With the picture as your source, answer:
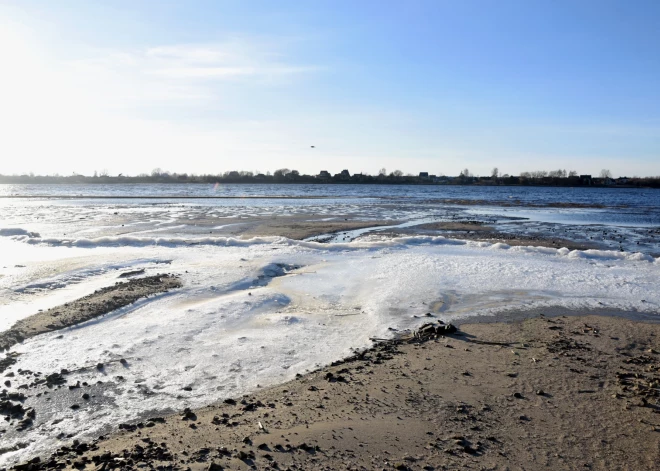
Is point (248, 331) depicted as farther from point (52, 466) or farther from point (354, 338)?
point (52, 466)

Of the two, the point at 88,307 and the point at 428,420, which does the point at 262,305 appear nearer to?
the point at 88,307

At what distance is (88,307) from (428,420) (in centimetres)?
688

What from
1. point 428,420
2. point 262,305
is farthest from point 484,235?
point 428,420

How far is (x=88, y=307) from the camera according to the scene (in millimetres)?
8922

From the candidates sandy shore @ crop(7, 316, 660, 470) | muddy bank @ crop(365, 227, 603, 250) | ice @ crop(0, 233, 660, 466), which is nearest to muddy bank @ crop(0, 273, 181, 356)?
ice @ crop(0, 233, 660, 466)

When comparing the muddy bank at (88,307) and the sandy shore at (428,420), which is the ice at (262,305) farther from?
the sandy shore at (428,420)

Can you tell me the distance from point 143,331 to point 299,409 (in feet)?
12.5

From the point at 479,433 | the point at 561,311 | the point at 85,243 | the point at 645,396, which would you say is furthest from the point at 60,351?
the point at 85,243

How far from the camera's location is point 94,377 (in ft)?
19.6

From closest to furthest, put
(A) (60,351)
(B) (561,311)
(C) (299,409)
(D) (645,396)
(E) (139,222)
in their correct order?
(C) (299,409)
(D) (645,396)
(A) (60,351)
(B) (561,311)
(E) (139,222)

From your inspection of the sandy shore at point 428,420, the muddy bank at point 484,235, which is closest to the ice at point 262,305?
the sandy shore at point 428,420

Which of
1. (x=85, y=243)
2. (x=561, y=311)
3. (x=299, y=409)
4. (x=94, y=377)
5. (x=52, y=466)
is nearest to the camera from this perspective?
(x=52, y=466)

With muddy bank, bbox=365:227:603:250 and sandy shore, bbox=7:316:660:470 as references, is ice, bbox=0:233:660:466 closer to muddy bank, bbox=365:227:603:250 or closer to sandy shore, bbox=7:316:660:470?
sandy shore, bbox=7:316:660:470

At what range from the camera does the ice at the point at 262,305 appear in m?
5.68
